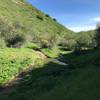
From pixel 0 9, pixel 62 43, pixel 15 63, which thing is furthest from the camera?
pixel 0 9

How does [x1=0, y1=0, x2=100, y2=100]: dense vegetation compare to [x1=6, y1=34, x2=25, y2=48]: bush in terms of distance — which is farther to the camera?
[x1=6, y1=34, x2=25, y2=48]: bush

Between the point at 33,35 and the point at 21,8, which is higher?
the point at 21,8

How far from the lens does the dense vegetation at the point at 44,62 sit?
58.1 ft

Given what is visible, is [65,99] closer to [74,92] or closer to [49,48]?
[74,92]

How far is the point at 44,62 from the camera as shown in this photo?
59.6 m

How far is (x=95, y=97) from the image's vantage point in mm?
13281

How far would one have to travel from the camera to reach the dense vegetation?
1770 centimetres

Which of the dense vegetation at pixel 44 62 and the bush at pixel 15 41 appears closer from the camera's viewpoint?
the dense vegetation at pixel 44 62

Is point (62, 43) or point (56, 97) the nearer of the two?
point (56, 97)

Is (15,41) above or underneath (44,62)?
above

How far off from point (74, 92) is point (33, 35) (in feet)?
311

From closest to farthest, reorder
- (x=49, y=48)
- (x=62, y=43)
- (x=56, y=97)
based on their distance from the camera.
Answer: (x=56, y=97)
(x=49, y=48)
(x=62, y=43)

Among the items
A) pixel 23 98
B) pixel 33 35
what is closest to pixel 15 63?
pixel 23 98

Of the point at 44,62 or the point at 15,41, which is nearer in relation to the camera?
the point at 44,62
